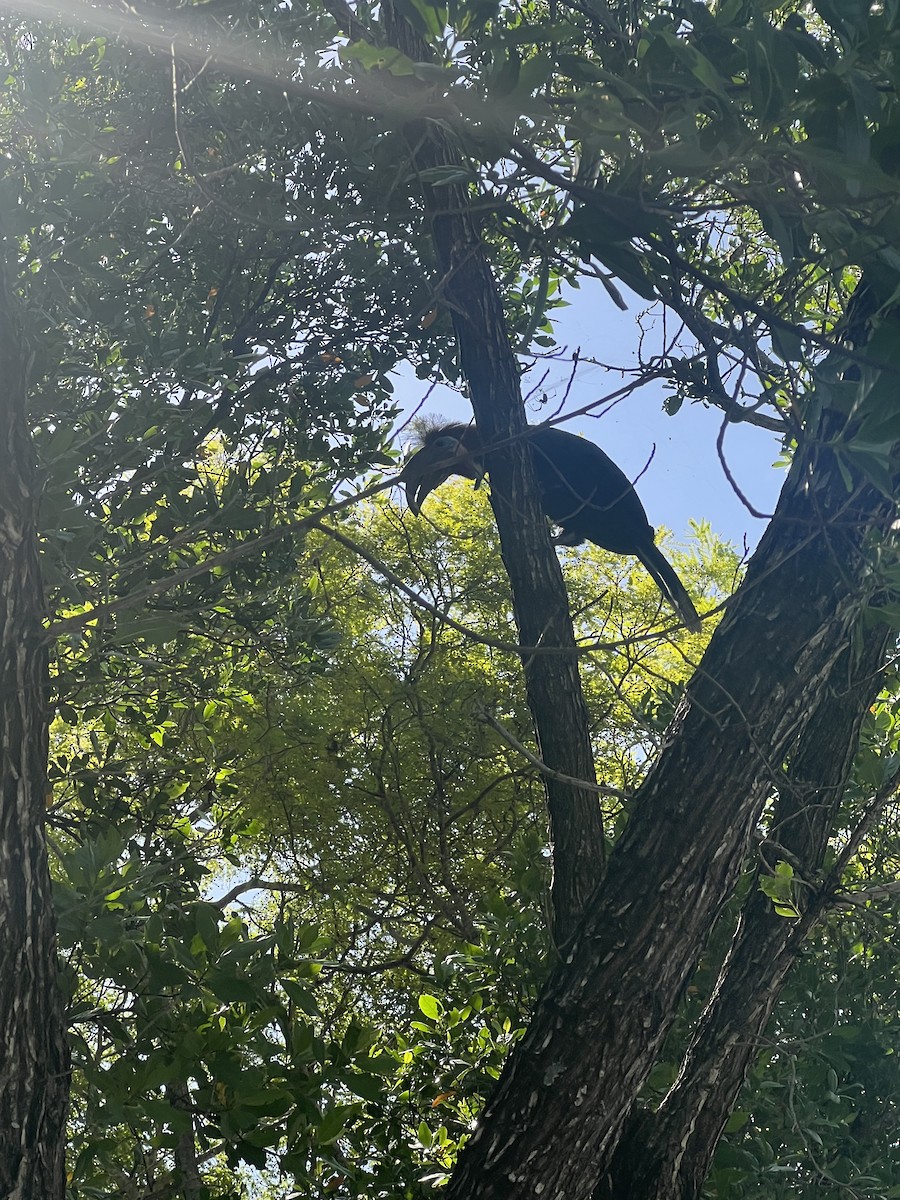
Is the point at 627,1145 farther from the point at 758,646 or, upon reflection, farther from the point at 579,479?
the point at 579,479

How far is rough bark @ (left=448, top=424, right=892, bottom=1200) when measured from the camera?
6.47ft

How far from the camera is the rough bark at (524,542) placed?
8.21ft

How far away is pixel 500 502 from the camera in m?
2.62

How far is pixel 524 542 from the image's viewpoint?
2613 millimetres

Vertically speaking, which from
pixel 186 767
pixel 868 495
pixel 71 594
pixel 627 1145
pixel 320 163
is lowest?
pixel 627 1145

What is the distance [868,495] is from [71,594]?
1.65 meters

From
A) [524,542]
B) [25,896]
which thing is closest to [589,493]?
[524,542]

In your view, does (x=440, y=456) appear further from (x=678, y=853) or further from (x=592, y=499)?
(x=678, y=853)

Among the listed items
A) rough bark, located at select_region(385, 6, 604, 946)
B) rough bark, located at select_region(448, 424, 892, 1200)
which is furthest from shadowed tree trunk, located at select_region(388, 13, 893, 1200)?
rough bark, located at select_region(385, 6, 604, 946)

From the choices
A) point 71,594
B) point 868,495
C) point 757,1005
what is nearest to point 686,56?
point 868,495

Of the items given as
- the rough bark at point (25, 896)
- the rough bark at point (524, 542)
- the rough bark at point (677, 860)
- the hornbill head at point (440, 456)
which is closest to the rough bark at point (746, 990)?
the rough bark at point (677, 860)

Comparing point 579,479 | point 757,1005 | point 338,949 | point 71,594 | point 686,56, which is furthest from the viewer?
point 338,949

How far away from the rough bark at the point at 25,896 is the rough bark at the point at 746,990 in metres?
1.28

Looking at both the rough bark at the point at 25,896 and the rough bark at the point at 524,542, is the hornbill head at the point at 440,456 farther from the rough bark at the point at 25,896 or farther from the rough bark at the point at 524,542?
the rough bark at the point at 25,896
